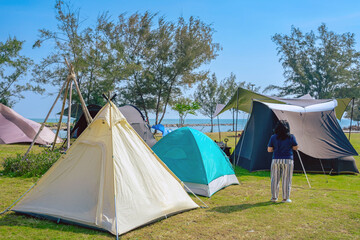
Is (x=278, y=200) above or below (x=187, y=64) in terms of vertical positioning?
below

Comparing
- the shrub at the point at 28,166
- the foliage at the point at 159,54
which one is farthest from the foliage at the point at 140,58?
the shrub at the point at 28,166

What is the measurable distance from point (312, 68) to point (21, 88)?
34.3 m

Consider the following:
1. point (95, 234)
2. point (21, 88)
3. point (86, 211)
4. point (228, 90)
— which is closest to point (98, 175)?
point (86, 211)

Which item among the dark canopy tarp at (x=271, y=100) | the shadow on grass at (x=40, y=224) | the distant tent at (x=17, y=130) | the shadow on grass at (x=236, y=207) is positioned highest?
the dark canopy tarp at (x=271, y=100)

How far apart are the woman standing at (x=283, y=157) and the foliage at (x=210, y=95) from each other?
34109mm

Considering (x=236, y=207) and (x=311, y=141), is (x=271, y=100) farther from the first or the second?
(x=236, y=207)

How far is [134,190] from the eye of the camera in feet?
16.5

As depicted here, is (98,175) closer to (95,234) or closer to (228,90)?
(95,234)

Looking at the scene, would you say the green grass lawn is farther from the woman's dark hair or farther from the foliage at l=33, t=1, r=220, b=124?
the foliage at l=33, t=1, r=220, b=124

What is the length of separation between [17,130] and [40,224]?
535 inches

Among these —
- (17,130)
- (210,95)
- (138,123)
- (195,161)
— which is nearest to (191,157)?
(195,161)

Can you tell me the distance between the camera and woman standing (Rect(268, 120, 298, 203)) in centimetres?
627

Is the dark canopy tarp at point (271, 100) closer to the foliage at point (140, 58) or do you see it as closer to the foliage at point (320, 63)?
the foliage at point (140, 58)

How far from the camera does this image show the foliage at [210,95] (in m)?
40.7
